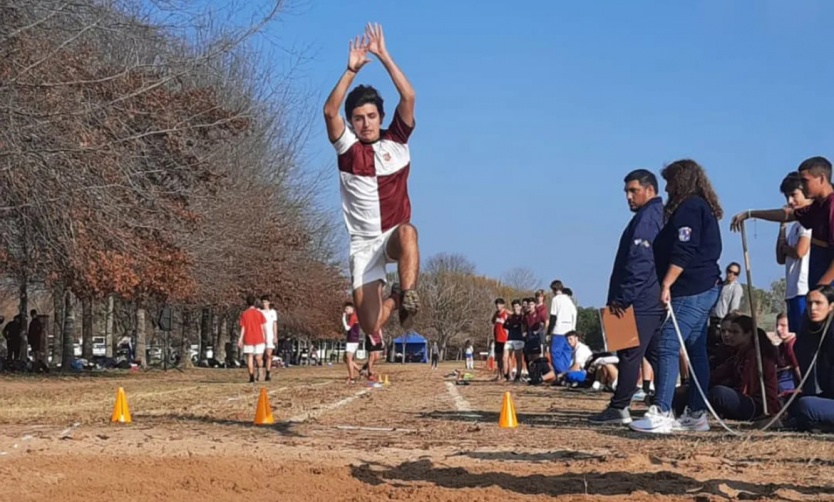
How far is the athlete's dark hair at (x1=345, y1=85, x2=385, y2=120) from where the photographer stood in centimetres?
682

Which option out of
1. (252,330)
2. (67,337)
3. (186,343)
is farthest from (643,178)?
(186,343)

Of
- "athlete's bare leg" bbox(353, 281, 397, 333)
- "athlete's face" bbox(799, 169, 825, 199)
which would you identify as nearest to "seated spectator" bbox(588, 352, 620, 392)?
"athlete's face" bbox(799, 169, 825, 199)

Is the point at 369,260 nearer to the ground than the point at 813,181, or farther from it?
nearer to the ground

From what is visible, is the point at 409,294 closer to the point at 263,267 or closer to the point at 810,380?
the point at 810,380

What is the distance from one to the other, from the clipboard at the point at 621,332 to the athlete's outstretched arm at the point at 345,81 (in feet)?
11.2

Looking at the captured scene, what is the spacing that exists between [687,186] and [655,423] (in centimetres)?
209

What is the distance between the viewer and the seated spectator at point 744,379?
9.03 meters

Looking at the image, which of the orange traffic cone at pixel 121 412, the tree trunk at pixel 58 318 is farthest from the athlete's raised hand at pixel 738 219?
the tree trunk at pixel 58 318

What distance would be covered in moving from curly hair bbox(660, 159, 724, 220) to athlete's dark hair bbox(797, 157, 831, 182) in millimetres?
1017

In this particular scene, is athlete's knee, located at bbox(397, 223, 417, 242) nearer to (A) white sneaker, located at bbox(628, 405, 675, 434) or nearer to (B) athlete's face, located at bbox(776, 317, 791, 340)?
(A) white sneaker, located at bbox(628, 405, 675, 434)

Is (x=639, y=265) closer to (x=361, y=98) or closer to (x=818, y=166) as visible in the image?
(x=818, y=166)

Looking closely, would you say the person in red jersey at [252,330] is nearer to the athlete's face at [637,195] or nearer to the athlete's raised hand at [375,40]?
the athlete's face at [637,195]

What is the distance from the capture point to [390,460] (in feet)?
22.3

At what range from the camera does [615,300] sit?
350 inches
